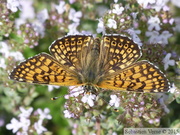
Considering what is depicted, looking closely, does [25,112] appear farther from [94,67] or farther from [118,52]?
[118,52]

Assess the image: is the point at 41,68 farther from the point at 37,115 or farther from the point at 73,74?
the point at 37,115

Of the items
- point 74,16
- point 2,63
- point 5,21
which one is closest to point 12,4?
point 5,21

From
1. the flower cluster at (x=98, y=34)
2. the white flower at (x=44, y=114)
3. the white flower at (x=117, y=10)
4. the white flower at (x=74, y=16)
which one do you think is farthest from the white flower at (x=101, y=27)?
the white flower at (x=44, y=114)

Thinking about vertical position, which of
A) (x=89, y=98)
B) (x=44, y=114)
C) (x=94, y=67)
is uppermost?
(x=94, y=67)

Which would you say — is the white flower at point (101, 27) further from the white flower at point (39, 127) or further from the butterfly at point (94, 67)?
the white flower at point (39, 127)

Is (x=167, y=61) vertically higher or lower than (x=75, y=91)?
higher

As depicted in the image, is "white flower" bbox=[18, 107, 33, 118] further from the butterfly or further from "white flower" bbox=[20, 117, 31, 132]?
the butterfly
